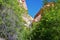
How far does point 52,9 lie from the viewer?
93.7 feet

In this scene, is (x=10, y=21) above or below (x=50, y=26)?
above

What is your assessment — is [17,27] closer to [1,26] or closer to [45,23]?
[1,26]

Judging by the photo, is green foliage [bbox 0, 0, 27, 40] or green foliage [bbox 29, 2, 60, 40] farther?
green foliage [bbox 0, 0, 27, 40]

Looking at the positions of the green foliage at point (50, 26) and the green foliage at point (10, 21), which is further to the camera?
the green foliage at point (10, 21)

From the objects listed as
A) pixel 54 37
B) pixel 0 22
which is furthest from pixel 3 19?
pixel 54 37

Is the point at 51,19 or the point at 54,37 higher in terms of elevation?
the point at 51,19

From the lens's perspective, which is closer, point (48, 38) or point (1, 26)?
point (48, 38)

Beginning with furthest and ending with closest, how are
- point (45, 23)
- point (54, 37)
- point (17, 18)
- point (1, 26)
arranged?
point (17, 18)
point (1, 26)
point (45, 23)
point (54, 37)

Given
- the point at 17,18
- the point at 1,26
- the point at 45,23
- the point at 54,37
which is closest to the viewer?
the point at 54,37

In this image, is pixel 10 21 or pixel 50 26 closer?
pixel 50 26

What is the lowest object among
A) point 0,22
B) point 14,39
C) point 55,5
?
point 14,39

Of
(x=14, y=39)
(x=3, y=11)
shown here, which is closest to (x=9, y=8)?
(x=3, y=11)

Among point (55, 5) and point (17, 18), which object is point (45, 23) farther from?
point (17, 18)

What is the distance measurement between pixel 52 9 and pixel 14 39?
7.00 m
